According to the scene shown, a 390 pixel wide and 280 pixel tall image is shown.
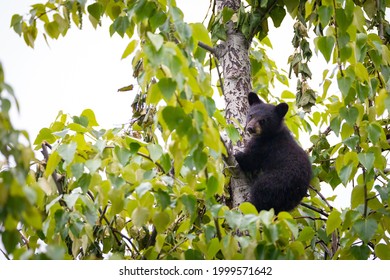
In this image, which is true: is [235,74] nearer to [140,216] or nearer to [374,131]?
[374,131]

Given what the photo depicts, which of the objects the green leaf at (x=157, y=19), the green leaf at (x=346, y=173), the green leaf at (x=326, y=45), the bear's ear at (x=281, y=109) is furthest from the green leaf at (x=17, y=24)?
the bear's ear at (x=281, y=109)

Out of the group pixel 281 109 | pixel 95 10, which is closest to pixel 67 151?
pixel 95 10

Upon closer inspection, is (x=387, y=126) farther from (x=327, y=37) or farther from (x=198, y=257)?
(x=198, y=257)

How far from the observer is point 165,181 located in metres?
3.22

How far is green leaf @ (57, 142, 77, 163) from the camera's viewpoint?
3184 millimetres

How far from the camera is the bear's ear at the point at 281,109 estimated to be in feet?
19.8

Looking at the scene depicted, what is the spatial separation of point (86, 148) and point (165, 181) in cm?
55

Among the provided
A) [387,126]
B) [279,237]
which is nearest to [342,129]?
[279,237]

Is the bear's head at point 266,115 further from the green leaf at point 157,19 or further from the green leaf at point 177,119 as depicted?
the green leaf at point 177,119

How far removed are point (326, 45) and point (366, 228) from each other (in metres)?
1.07

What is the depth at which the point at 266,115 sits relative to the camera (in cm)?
601

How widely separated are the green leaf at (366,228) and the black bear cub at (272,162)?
60.1 inches

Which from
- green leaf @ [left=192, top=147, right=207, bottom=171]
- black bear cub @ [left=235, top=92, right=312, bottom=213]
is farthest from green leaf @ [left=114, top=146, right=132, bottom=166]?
black bear cub @ [left=235, top=92, right=312, bottom=213]

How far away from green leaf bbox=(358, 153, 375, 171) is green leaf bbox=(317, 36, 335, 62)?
59 cm
